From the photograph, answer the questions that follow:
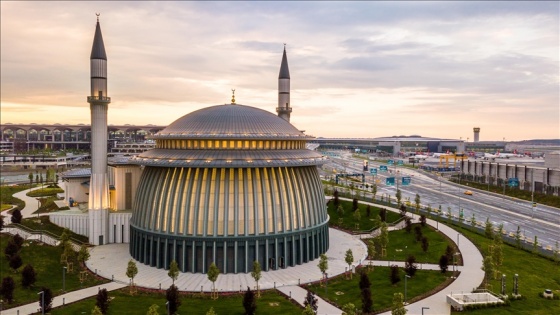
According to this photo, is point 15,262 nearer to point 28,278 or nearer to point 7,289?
point 28,278

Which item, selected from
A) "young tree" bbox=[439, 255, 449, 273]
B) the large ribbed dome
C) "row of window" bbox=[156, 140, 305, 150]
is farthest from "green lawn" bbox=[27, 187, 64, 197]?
"young tree" bbox=[439, 255, 449, 273]

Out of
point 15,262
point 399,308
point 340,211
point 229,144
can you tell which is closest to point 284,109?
point 340,211

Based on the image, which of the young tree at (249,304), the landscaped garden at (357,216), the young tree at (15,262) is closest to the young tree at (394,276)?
the young tree at (249,304)

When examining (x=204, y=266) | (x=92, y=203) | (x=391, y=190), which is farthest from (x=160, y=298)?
(x=391, y=190)

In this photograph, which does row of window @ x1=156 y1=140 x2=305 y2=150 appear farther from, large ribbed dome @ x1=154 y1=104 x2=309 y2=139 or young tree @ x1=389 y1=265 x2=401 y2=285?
young tree @ x1=389 y1=265 x2=401 y2=285

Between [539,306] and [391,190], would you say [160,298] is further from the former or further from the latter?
[391,190]

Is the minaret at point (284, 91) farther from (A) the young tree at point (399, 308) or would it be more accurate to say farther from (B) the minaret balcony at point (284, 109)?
(A) the young tree at point (399, 308)
